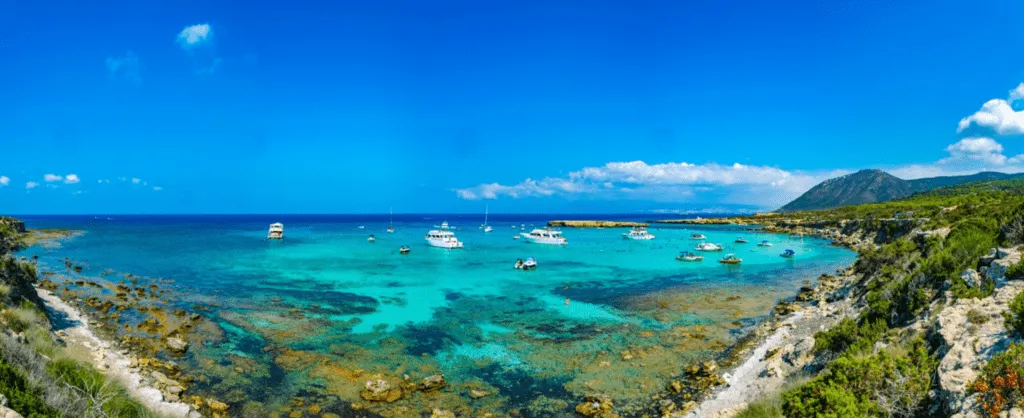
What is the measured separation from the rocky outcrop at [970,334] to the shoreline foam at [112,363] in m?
15.8

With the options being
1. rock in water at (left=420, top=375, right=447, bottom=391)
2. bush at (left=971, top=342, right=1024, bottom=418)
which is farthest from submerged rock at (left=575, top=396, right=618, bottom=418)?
bush at (left=971, top=342, right=1024, bottom=418)

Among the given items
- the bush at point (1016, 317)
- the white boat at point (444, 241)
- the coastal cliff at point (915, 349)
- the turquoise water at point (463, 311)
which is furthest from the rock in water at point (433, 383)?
the white boat at point (444, 241)

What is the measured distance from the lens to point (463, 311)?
1029 inches

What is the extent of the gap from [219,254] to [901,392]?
63.3 m

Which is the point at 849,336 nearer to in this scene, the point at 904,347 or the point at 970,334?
the point at 904,347

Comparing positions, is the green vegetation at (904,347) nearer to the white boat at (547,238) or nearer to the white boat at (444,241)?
the white boat at (444,241)

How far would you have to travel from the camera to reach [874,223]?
64188 millimetres

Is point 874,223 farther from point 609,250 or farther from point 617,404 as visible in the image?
point 617,404

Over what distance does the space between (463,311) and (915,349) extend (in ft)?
64.7

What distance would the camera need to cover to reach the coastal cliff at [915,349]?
→ 309 inches

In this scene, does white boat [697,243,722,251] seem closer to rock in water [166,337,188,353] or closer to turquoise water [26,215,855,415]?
turquoise water [26,215,855,415]

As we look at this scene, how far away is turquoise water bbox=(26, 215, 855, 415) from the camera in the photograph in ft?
52.7

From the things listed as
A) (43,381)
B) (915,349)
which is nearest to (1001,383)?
(915,349)

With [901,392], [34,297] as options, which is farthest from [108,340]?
[901,392]
